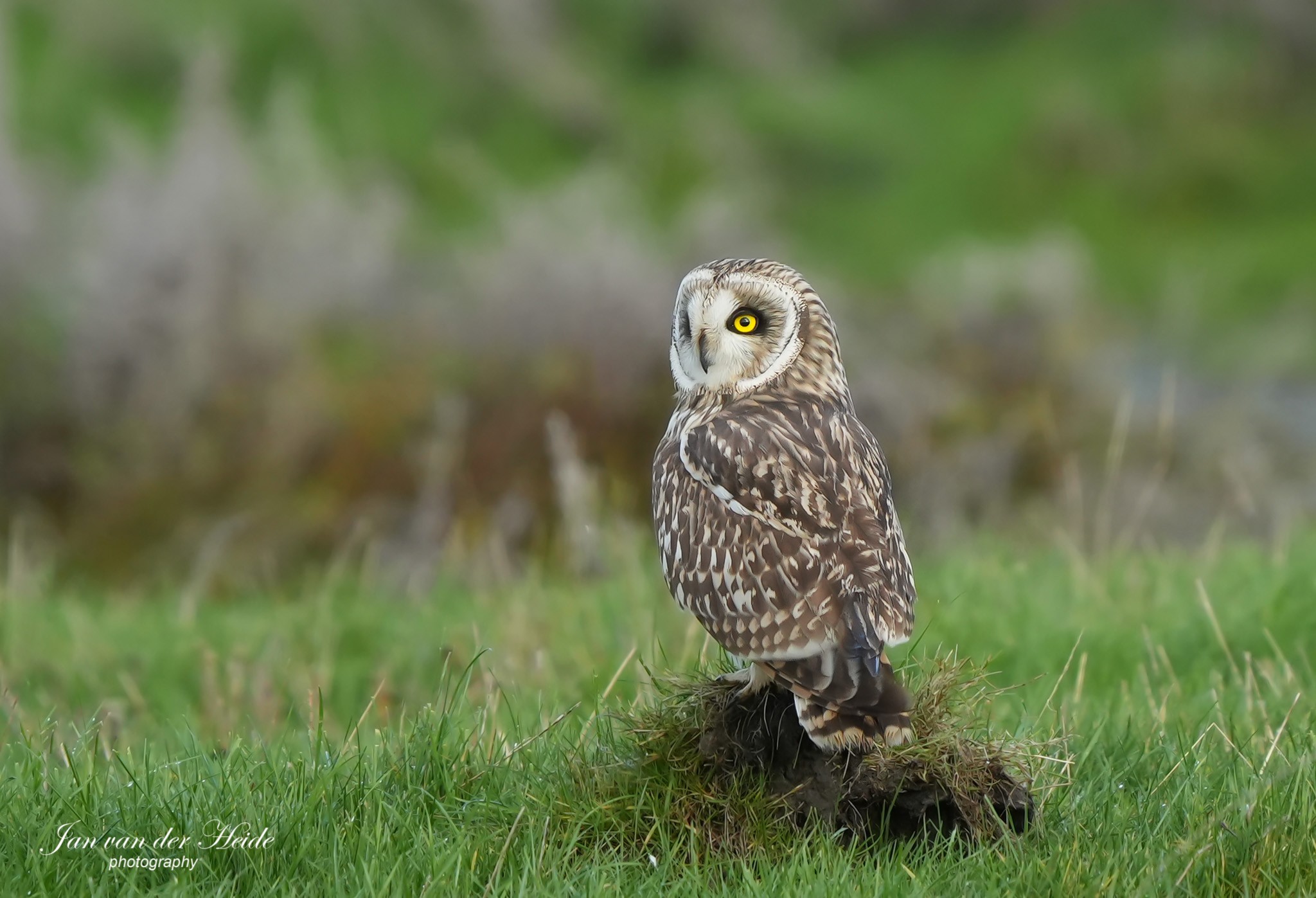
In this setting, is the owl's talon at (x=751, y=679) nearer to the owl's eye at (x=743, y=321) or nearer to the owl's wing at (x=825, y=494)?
the owl's wing at (x=825, y=494)

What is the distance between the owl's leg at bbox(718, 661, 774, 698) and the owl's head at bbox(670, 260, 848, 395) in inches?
32.0

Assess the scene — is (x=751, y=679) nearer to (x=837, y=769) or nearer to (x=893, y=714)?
(x=837, y=769)

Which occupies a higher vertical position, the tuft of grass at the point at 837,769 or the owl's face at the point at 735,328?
the owl's face at the point at 735,328

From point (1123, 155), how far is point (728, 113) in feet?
29.6

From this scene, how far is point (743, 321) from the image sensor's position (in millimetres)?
4344

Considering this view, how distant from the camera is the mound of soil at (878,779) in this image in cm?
369

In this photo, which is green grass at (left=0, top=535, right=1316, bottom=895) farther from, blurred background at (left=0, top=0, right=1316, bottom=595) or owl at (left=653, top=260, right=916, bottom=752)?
blurred background at (left=0, top=0, right=1316, bottom=595)

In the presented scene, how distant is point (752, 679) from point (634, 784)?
390mm

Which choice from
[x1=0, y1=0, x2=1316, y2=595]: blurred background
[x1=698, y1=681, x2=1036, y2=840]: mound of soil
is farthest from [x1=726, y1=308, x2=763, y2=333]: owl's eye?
[x1=0, y1=0, x2=1316, y2=595]: blurred background

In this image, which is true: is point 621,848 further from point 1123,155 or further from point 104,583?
point 1123,155

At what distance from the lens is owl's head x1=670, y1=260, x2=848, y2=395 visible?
14.1 feet

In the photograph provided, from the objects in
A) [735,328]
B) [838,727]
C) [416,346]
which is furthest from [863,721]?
[416,346]

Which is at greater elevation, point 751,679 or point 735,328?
point 735,328

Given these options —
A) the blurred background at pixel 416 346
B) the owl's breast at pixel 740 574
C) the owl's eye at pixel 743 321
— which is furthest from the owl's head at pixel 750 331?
the blurred background at pixel 416 346
